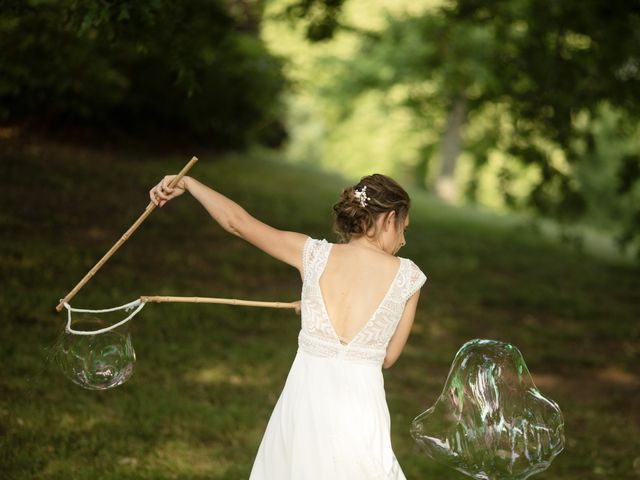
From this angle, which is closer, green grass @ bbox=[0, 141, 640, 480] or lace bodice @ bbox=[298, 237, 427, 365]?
lace bodice @ bbox=[298, 237, 427, 365]

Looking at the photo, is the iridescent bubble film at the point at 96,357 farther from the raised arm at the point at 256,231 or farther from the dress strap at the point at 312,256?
the dress strap at the point at 312,256

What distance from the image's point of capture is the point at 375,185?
3.20 meters

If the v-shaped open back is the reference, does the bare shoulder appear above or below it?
above

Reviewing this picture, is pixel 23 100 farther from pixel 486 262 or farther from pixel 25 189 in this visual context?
pixel 486 262

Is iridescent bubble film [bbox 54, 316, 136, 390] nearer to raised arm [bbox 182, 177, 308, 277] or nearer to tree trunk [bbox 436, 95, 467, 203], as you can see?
raised arm [bbox 182, 177, 308, 277]

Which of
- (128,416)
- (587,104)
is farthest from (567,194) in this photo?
(128,416)

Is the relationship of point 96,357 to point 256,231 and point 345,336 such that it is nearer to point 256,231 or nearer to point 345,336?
point 256,231

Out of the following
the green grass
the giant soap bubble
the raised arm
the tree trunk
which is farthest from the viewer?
the tree trunk

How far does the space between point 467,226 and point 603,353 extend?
6.75 m

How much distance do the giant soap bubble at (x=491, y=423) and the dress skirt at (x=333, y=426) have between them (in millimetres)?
357

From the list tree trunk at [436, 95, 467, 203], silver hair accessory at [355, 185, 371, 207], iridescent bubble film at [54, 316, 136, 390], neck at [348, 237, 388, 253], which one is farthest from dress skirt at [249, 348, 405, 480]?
tree trunk at [436, 95, 467, 203]

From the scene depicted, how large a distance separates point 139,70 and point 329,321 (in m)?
11.3

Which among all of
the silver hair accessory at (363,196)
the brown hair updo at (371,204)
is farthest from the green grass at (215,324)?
the silver hair accessory at (363,196)

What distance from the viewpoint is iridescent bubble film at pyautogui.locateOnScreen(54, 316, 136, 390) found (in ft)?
12.5
